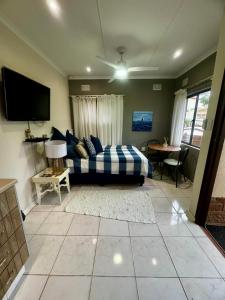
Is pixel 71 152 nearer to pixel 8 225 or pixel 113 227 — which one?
pixel 113 227

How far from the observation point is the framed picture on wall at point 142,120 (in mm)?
4484

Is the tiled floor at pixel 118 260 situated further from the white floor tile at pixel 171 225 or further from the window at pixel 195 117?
the window at pixel 195 117

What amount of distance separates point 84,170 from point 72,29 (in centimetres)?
232

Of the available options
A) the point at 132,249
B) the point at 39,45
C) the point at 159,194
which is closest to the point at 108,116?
the point at 39,45

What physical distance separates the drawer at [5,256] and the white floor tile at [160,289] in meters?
1.11

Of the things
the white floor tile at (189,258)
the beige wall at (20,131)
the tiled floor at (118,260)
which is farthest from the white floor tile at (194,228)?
the beige wall at (20,131)

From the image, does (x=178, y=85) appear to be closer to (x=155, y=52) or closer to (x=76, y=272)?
(x=155, y=52)

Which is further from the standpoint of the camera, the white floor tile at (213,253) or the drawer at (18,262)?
the white floor tile at (213,253)

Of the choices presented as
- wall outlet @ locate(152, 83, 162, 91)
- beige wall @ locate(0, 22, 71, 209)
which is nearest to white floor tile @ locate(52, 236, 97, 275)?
beige wall @ locate(0, 22, 71, 209)

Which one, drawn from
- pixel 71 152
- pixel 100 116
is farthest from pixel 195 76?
pixel 71 152

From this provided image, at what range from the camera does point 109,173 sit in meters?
2.99

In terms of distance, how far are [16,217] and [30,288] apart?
626 mm

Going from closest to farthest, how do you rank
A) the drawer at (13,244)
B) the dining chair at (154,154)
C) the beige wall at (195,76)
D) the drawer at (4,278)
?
1. the drawer at (4,278)
2. the drawer at (13,244)
3. the beige wall at (195,76)
4. the dining chair at (154,154)

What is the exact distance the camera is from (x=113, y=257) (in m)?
1.54
